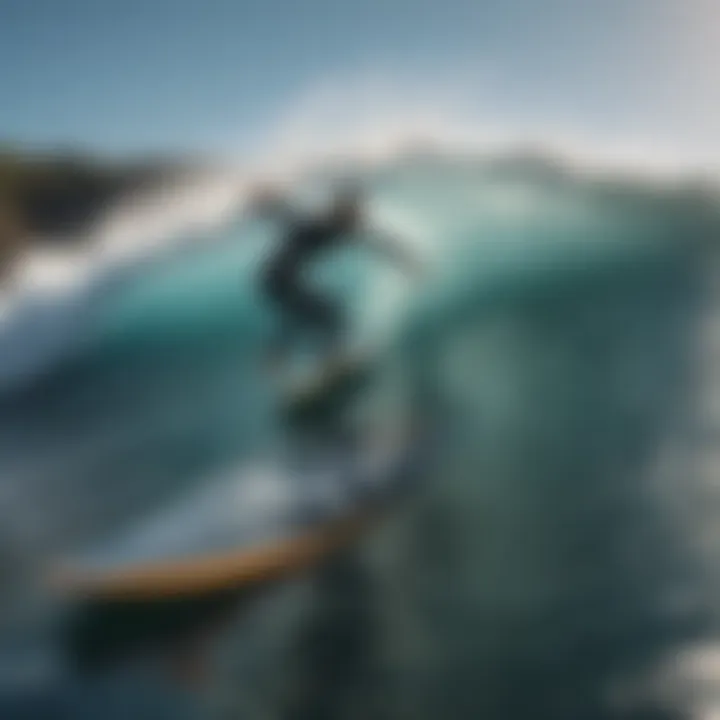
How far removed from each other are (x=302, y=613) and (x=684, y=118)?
0.69 m

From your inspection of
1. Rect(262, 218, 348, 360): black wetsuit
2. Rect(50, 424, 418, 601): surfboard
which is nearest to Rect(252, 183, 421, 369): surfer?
Rect(262, 218, 348, 360): black wetsuit

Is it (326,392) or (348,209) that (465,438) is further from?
(348,209)

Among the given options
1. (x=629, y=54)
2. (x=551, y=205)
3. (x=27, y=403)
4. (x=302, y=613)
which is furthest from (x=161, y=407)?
(x=629, y=54)

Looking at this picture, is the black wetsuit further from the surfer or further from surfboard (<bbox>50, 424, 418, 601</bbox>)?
surfboard (<bbox>50, 424, 418, 601</bbox>)

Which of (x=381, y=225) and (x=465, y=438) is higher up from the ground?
(x=381, y=225)

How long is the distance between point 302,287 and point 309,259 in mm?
32

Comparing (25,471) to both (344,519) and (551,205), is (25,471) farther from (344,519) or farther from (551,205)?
(551,205)

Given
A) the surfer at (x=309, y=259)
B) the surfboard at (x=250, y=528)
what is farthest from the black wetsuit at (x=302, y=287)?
the surfboard at (x=250, y=528)

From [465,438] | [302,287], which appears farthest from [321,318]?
[465,438]

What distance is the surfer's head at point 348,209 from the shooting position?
1060 mm

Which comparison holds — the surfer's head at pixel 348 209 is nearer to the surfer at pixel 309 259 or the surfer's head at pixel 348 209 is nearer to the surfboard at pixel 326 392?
the surfer at pixel 309 259

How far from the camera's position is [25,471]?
1038mm

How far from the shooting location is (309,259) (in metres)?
1.05

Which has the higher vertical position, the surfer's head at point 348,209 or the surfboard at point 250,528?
the surfer's head at point 348,209
